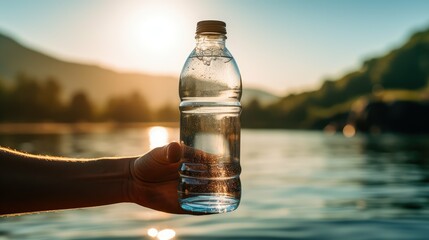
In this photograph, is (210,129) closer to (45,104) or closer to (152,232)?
(152,232)

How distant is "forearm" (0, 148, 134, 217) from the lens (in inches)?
117

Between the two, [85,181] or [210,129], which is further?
[210,129]

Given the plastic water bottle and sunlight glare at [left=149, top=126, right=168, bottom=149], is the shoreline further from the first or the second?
the plastic water bottle

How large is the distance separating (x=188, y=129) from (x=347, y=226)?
26.9ft

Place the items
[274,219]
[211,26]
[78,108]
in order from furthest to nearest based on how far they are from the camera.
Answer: [78,108], [274,219], [211,26]

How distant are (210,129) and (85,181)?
84 cm

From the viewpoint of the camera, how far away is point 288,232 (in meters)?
10.0

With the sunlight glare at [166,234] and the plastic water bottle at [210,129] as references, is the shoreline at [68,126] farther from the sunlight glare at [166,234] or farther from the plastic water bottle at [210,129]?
the plastic water bottle at [210,129]

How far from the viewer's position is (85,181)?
10.7 feet

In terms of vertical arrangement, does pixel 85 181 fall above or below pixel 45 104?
below

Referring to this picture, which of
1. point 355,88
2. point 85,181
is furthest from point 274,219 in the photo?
point 355,88

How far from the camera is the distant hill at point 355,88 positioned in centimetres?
16512

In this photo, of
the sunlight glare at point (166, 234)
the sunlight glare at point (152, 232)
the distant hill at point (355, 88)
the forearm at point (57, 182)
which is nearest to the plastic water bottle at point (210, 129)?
the forearm at point (57, 182)

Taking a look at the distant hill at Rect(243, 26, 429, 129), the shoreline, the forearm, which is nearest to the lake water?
the forearm
